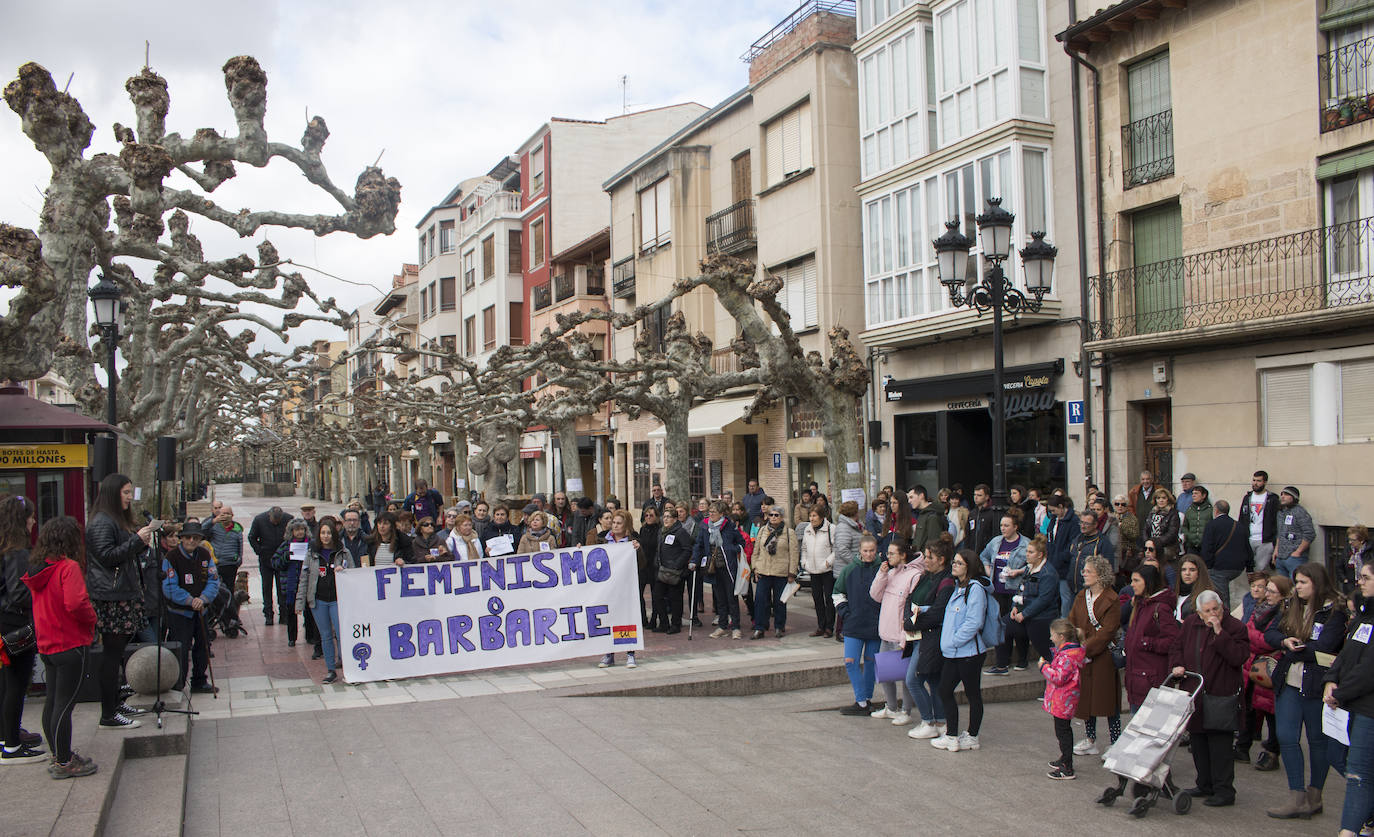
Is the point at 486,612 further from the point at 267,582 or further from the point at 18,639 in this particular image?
the point at 267,582

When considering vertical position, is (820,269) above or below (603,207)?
below

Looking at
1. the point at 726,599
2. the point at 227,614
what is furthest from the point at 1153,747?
the point at 227,614

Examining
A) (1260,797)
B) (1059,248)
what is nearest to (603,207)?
(1059,248)

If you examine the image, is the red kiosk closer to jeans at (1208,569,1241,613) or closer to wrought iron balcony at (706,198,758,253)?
jeans at (1208,569,1241,613)

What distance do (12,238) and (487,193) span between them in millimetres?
46328

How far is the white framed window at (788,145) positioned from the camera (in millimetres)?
25625

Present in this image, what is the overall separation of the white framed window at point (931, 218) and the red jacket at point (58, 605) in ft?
51.5

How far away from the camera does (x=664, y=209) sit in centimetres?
3269

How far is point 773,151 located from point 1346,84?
1407 centimetres

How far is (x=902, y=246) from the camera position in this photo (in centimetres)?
2217

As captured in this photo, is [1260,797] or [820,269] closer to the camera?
[1260,797]

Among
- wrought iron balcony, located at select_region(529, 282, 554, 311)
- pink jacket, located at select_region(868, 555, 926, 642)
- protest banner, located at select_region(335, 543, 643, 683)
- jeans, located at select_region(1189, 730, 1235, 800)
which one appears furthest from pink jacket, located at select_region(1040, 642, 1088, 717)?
wrought iron balcony, located at select_region(529, 282, 554, 311)

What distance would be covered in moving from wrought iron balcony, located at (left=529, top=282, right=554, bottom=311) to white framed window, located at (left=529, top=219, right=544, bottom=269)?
55.8 inches

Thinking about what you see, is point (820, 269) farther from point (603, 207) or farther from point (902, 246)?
point (603, 207)
